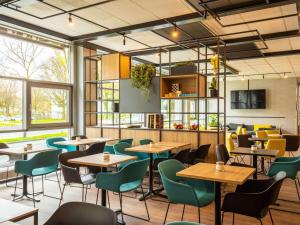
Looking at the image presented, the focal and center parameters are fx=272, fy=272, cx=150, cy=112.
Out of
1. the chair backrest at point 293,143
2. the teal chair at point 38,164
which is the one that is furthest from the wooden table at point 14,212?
the chair backrest at point 293,143

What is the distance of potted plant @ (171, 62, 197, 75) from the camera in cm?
611

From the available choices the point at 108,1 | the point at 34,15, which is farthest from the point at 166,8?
the point at 34,15

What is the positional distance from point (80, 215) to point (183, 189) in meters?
1.36

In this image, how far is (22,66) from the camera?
620cm

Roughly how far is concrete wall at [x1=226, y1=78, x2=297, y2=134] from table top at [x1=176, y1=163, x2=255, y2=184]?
465 inches

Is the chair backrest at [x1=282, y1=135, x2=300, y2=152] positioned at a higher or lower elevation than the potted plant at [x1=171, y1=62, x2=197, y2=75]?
lower

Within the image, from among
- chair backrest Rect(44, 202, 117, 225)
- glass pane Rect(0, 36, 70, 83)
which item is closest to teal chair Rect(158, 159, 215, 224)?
chair backrest Rect(44, 202, 117, 225)

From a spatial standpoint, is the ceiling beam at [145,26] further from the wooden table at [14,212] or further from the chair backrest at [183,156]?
the wooden table at [14,212]

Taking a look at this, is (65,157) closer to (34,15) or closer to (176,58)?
(34,15)

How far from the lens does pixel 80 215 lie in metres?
1.76

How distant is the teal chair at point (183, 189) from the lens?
2.83 m

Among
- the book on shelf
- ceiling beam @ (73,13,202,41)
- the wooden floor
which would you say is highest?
ceiling beam @ (73,13,202,41)

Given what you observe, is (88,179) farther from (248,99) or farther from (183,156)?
(248,99)

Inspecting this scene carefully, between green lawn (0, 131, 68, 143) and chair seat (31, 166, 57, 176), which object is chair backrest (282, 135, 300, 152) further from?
chair seat (31, 166, 57, 176)
